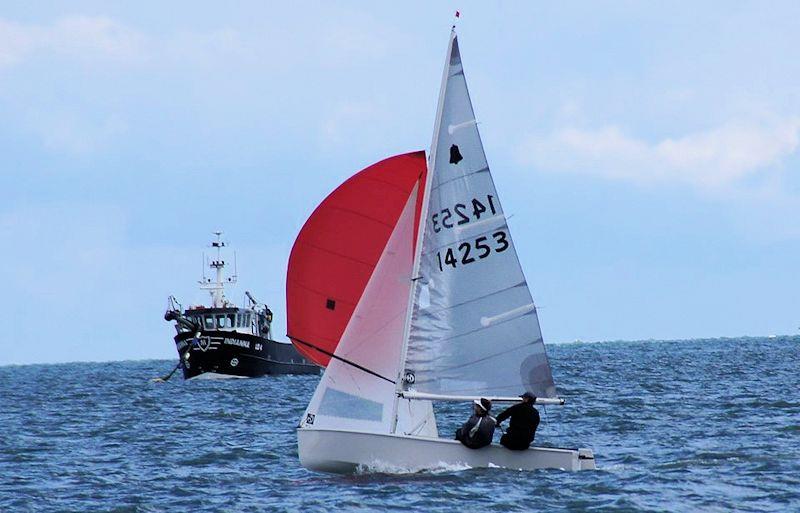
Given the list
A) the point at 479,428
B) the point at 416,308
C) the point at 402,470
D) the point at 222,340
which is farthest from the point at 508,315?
the point at 222,340

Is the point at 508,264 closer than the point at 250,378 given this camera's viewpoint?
Yes

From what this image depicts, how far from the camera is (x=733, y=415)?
3206 cm

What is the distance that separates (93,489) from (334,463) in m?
4.14

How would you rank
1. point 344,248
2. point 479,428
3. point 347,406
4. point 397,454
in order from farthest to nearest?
point 344,248
point 347,406
point 397,454
point 479,428

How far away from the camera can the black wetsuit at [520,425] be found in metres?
19.1

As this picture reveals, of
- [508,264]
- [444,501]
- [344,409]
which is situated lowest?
[444,501]

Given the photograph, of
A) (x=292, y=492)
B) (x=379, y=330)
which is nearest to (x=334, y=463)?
(x=292, y=492)

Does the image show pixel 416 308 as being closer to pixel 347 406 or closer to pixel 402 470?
pixel 347 406

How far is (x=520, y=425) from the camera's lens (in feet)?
63.1

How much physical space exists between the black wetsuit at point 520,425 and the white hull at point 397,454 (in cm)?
14

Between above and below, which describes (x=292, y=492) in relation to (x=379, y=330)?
below

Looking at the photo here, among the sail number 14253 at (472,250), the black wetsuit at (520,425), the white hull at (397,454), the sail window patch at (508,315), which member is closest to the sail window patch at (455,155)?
the sail number 14253 at (472,250)

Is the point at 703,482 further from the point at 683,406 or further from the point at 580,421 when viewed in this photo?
the point at 683,406

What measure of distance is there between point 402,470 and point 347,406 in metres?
1.30
